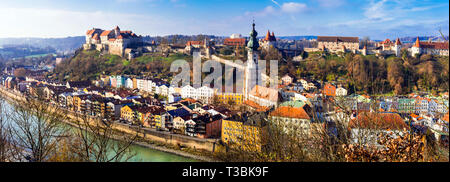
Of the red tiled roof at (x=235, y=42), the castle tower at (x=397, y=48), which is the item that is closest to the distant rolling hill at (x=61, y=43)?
the red tiled roof at (x=235, y=42)

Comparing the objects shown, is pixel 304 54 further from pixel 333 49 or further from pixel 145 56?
pixel 145 56

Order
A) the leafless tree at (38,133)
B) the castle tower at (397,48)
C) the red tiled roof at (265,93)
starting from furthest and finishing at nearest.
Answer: the castle tower at (397,48) < the red tiled roof at (265,93) < the leafless tree at (38,133)

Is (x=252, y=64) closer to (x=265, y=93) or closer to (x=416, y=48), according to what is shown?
(x=265, y=93)

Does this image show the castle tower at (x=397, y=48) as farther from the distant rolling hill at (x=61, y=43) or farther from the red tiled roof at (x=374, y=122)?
the distant rolling hill at (x=61, y=43)

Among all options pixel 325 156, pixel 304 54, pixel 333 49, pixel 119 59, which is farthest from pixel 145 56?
pixel 325 156

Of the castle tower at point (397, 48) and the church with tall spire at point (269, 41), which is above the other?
the church with tall spire at point (269, 41)

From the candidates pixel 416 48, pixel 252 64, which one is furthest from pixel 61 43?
pixel 416 48

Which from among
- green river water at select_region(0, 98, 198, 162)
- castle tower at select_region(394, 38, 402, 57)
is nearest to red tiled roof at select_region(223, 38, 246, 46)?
castle tower at select_region(394, 38, 402, 57)

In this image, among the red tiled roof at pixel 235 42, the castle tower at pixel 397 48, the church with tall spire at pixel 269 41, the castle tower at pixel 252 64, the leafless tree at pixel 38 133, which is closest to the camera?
the leafless tree at pixel 38 133
